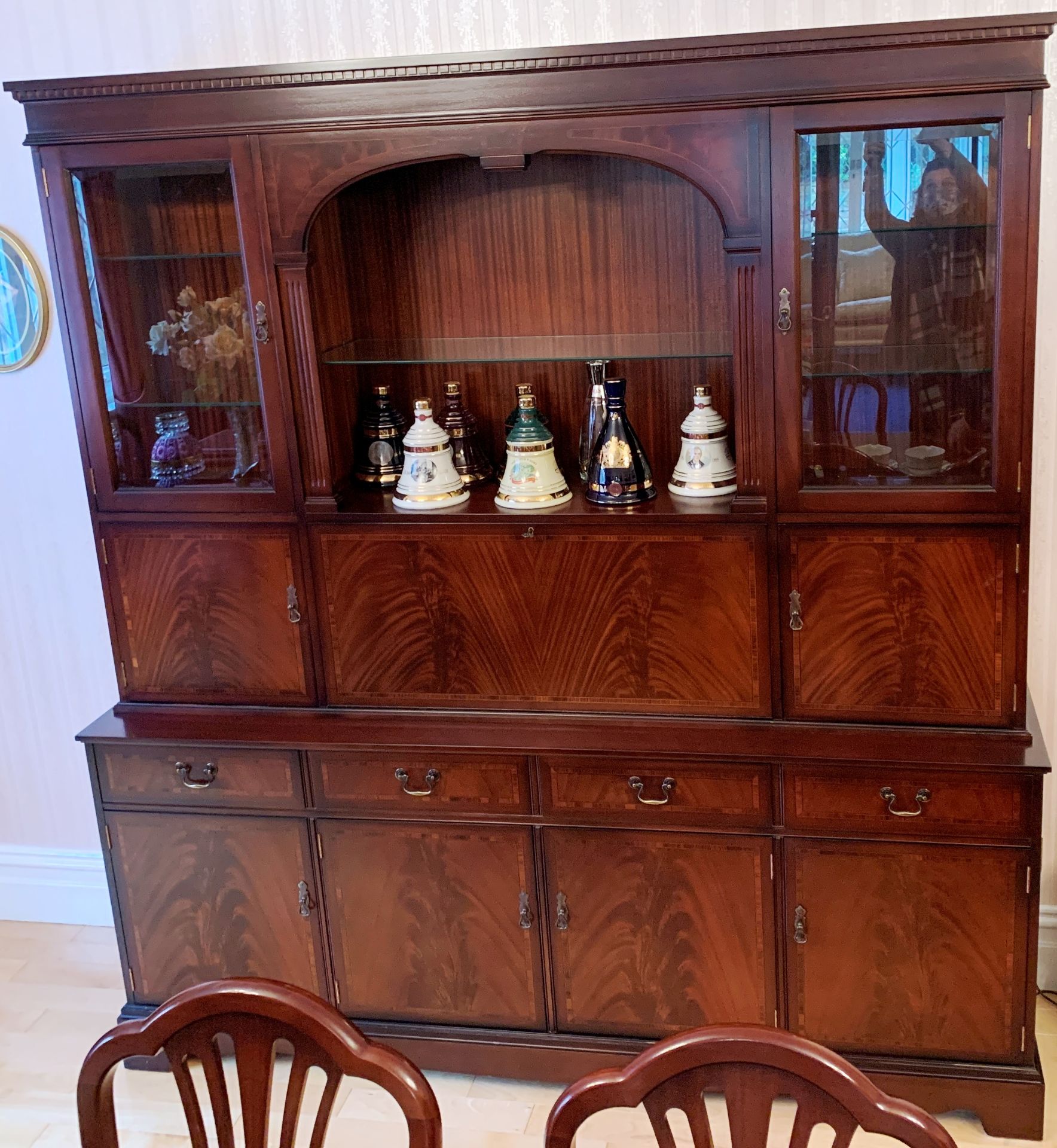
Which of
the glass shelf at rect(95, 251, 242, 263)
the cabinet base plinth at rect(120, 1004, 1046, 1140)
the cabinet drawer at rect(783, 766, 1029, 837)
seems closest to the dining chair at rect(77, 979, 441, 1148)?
the cabinet base plinth at rect(120, 1004, 1046, 1140)

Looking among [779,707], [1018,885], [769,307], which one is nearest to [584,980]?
[779,707]

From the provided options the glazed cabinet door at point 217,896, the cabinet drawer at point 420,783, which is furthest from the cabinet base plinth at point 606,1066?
the cabinet drawer at point 420,783

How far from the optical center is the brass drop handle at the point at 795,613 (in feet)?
7.29

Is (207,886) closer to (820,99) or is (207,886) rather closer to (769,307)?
(769,307)

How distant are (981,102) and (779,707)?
1053 millimetres

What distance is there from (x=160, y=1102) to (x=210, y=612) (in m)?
0.99

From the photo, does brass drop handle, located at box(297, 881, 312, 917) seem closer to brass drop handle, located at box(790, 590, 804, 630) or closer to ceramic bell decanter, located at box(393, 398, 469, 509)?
ceramic bell decanter, located at box(393, 398, 469, 509)

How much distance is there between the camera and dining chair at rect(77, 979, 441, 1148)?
51.1 inches

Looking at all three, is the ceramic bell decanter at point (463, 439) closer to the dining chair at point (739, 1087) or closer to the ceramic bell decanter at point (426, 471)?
the ceramic bell decanter at point (426, 471)

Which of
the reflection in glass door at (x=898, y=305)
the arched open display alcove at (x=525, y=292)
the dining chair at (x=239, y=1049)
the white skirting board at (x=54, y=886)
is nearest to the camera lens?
the dining chair at (x=239, y=1049)

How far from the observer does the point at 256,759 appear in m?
2.44

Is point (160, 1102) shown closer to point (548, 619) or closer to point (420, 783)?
point (420, 783)

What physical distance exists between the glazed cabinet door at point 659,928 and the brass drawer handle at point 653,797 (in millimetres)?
62

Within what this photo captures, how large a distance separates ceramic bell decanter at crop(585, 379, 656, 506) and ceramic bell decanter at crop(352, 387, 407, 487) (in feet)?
1.35
